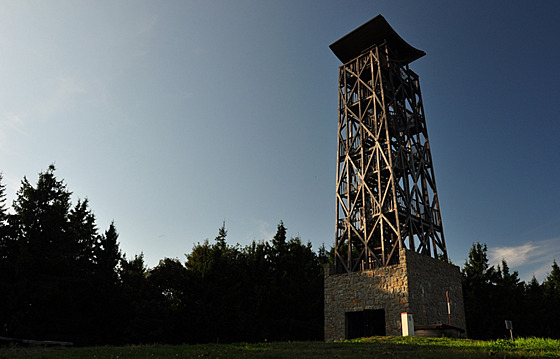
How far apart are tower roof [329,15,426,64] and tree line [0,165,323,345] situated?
53.2 feet

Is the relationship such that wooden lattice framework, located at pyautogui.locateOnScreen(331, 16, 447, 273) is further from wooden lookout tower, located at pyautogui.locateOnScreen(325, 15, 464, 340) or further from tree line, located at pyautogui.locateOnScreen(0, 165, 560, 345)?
tree line, located at pyautogui.locateOnScreen(0, 165, 560, 345)

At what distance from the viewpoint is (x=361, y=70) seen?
26484 mm

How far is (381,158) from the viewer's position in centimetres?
2350

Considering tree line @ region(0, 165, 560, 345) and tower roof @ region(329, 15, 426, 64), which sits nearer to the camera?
tree line @ region(0, 165, 560, 345)

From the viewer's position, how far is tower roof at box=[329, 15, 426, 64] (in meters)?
25.6

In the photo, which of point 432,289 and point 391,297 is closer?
point 391,297

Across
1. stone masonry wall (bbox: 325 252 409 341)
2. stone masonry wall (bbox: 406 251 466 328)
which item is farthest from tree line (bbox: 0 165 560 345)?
stone masonry wall (bbox: 406 251 466 328)

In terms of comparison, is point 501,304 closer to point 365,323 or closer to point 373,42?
point 365,323

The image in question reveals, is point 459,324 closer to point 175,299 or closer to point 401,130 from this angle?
point 401,130

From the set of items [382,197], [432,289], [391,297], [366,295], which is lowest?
[391,297]

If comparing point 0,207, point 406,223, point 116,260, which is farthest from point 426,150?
point 0,207

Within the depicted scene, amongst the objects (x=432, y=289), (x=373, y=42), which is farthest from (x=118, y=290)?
(x=373, y=42)

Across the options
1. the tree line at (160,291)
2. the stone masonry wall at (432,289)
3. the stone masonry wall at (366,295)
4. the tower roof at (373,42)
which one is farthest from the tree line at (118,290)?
the tower roof at (373,42)

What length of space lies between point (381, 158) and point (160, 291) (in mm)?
17076
